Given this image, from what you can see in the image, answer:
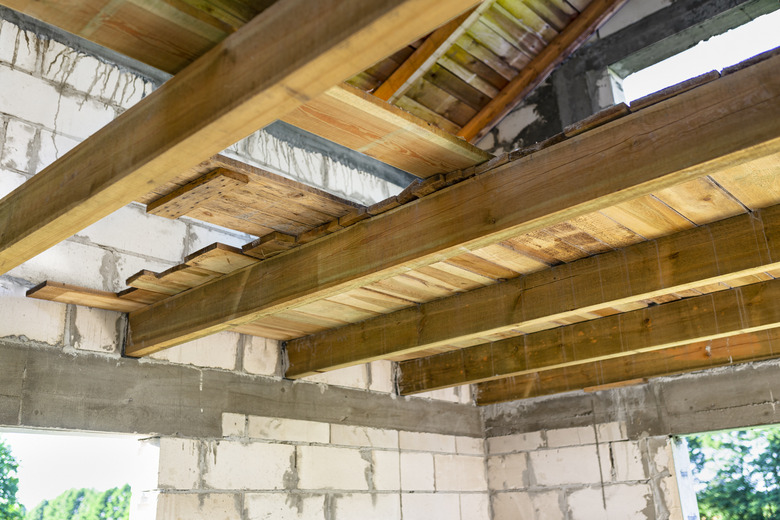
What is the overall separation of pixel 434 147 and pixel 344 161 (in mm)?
2949

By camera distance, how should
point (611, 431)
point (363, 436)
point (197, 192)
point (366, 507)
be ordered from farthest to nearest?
point (611, 431), point (363, 436), point (366, 507), point (197, 192)

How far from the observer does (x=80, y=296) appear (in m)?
3.08

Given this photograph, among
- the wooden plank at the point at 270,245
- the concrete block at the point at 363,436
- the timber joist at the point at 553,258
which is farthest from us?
the concrete block at the point at 363,436

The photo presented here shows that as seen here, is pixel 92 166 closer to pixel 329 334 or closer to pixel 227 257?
pixel 227 257

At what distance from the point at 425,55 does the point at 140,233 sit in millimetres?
2385

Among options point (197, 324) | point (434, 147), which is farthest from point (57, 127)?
point (434, 147)

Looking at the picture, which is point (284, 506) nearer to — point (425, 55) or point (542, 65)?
point (425, 55)

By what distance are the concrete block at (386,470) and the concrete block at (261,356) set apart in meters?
0.94

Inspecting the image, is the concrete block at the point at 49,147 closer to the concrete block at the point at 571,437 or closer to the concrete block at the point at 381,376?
the concrete block at the point at 381,376

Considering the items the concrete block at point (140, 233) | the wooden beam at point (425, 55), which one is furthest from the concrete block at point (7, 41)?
the wooden beam at point (425, 55)

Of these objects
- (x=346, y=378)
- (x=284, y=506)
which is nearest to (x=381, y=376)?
(x=346, y=378)

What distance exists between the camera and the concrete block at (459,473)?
4.88 meters

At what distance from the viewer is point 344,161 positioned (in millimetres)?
4926

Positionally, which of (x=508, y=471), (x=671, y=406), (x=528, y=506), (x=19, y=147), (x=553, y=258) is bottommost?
(x=528, y=506)
